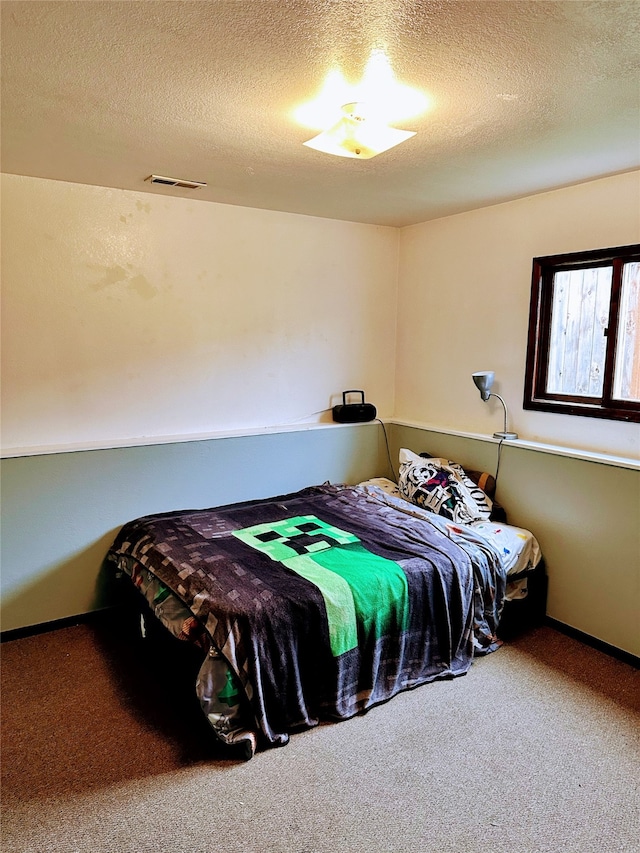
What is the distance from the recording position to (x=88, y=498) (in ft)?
10.1

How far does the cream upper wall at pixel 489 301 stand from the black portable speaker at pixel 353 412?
0.35 meters

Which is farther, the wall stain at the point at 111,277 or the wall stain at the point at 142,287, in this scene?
the wall stain at the point at 142,287

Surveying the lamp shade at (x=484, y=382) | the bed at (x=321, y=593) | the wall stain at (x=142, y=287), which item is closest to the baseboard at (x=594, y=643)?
the bed at (x=321, y=593)

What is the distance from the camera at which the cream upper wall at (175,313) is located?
9.73ft

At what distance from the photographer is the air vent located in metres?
2.92

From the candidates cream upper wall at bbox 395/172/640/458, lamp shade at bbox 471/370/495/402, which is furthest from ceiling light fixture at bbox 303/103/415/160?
lamp shade at bbox 471/370/495/402

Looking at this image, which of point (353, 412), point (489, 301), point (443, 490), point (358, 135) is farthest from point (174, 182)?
point (443, 490)

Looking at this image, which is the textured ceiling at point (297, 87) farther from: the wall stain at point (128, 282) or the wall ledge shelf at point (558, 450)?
the wall ledge shelf at point (558, 450)

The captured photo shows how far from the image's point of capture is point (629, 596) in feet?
9.10

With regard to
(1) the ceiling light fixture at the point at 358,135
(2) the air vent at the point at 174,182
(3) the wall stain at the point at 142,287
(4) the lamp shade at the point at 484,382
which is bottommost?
(4) the lamp shade at the point at 484,382

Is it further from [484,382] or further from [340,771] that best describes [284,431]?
[340,771]

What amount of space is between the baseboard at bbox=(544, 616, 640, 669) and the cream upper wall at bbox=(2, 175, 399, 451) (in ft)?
6.62

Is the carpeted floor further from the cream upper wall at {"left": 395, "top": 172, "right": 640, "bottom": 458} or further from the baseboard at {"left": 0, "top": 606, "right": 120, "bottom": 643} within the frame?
the cream upper wall at {"left": 395, "top": 172, "right": 640, "bottom": 458}

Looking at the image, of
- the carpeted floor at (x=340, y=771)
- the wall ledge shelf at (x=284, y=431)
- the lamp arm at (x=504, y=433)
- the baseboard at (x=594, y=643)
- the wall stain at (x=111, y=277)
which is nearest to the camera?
the carpeted floor at (x=340, y=771)
